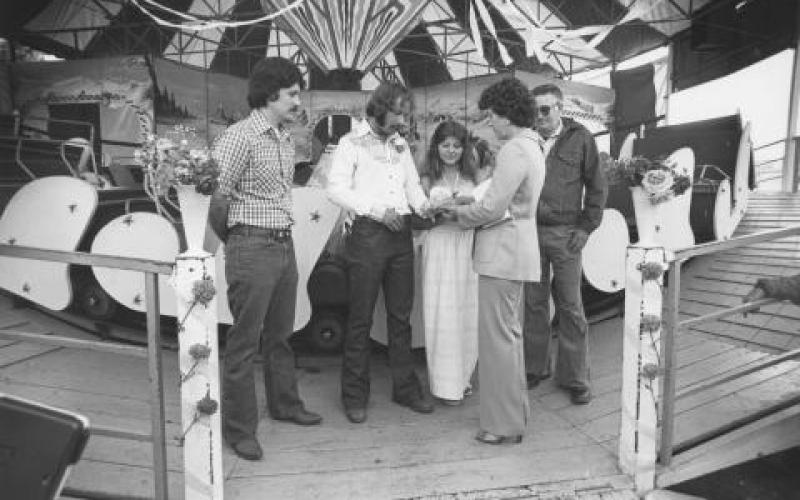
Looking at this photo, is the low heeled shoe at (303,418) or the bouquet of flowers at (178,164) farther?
the low heeled shoe at (303,418)

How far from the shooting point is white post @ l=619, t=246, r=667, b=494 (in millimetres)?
2379

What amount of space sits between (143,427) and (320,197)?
1700 mm

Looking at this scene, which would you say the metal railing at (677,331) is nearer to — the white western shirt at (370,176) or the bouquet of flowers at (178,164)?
the white western shirt at (370,176)

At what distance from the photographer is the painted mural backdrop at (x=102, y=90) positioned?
10.4 meters

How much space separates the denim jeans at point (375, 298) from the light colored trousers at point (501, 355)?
0.51 metres

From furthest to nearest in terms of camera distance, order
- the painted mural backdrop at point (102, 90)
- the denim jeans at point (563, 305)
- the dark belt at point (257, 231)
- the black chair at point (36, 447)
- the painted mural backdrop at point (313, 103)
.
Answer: the painted mural backdrop at point (102, 90) → the painted mural backdrop at point (313, 103) → the denim jeans at point (563, 305) → the dark belt at point (257, 231) → the black chair at point (36, 447)

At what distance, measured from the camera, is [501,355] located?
2676 millimetres

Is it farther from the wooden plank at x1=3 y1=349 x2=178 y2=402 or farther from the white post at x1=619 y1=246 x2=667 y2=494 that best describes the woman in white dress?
the wooden plank at x1=3 y1=349 x2=178 y2=402

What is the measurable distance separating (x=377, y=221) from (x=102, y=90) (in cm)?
997

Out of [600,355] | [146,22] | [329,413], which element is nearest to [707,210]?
[600,355]

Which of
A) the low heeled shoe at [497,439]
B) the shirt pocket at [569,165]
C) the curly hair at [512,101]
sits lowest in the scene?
the low heeled shoe at [497,439]

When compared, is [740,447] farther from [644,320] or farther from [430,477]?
[430,477]

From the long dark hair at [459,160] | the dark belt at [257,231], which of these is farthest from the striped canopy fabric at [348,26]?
the dark belt at [257,231]

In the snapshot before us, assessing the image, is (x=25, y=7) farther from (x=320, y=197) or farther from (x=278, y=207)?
(x=278, y=207)
